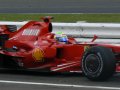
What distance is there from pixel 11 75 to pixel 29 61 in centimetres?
43

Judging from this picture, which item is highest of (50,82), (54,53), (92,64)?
(54,53)

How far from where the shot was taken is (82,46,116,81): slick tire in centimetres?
939

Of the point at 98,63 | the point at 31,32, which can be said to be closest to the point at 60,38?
the point at 31,32

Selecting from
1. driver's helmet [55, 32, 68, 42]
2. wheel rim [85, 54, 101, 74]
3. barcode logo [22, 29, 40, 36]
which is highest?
barcode logo [22, 29, 40, 36]

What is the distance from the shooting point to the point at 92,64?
962 centimetres

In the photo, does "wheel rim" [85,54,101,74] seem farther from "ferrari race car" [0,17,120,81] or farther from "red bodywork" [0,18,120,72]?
"red bodywork" [0,18,120,72]

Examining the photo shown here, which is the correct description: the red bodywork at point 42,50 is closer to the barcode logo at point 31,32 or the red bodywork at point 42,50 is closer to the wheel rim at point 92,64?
the barcode logo at point 31,32

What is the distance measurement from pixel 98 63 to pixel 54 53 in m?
1.05
